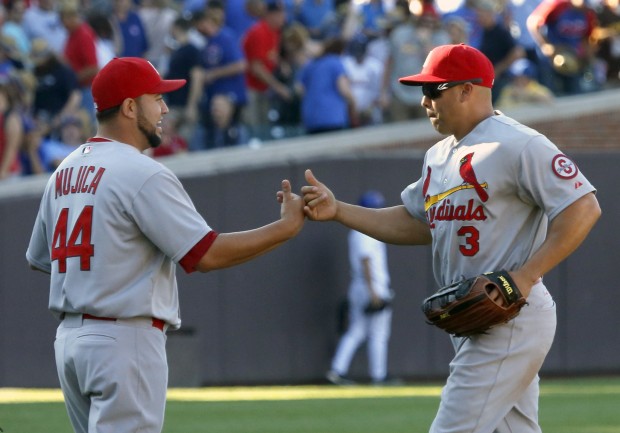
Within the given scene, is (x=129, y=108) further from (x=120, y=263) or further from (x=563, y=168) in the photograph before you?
(x=563, y=168)

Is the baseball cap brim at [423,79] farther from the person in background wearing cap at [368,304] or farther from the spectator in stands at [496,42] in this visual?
the spectator in stands at [496,42]

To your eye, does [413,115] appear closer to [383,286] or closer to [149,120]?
[383,286]

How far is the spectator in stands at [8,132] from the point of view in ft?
47.7

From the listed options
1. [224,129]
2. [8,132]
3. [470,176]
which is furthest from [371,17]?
[470,176]

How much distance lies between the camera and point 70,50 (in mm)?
15523

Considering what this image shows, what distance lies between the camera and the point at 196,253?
5426 mm

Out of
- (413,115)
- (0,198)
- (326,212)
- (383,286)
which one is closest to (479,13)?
(413,115)

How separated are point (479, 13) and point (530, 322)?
11.0 metres

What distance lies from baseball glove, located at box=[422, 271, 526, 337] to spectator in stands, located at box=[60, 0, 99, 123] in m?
10.3

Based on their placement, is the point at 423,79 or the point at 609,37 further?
the point at 609,37

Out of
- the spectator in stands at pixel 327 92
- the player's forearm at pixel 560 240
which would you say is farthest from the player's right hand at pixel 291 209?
the spectator in stands at pixel 327 92

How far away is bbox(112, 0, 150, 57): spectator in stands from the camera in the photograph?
16.2 metres

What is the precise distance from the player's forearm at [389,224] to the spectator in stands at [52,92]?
29.8 feet

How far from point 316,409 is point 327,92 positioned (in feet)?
16.4
